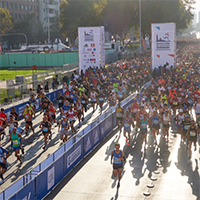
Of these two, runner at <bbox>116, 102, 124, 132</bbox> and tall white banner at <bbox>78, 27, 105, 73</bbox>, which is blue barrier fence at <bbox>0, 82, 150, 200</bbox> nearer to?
runner at <bbox>116, 102, 124, 132</bbox>

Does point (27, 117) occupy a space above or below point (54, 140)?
above

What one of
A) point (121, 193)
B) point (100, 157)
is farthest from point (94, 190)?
point (100, 157)

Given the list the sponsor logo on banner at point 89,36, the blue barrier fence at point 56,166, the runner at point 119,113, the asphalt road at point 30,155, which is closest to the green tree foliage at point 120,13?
the sponsor logo on banner at point 89,36

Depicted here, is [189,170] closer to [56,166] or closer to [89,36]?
[56,166]

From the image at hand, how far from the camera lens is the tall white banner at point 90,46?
35.6 metres

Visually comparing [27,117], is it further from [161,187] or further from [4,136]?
[161,187]

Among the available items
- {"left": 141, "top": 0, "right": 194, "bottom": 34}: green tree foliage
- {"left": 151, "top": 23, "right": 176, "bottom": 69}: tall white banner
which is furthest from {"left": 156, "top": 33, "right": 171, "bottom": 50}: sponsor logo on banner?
{"left": 141, "top": 0, "right": 194, "bottom": 34}: green tree foliage

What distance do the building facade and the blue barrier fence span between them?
3427 inches

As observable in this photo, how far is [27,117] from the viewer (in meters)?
16.6

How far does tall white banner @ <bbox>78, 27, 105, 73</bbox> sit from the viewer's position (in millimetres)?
35594

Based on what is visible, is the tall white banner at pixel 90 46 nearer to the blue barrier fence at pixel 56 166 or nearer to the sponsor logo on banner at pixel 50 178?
the blue barrier fence at pixel 56 166

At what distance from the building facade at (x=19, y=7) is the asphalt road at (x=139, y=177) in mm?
88758

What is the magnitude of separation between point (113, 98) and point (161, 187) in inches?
415

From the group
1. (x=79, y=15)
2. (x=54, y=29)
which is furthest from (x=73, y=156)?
(x=54, y=29)
